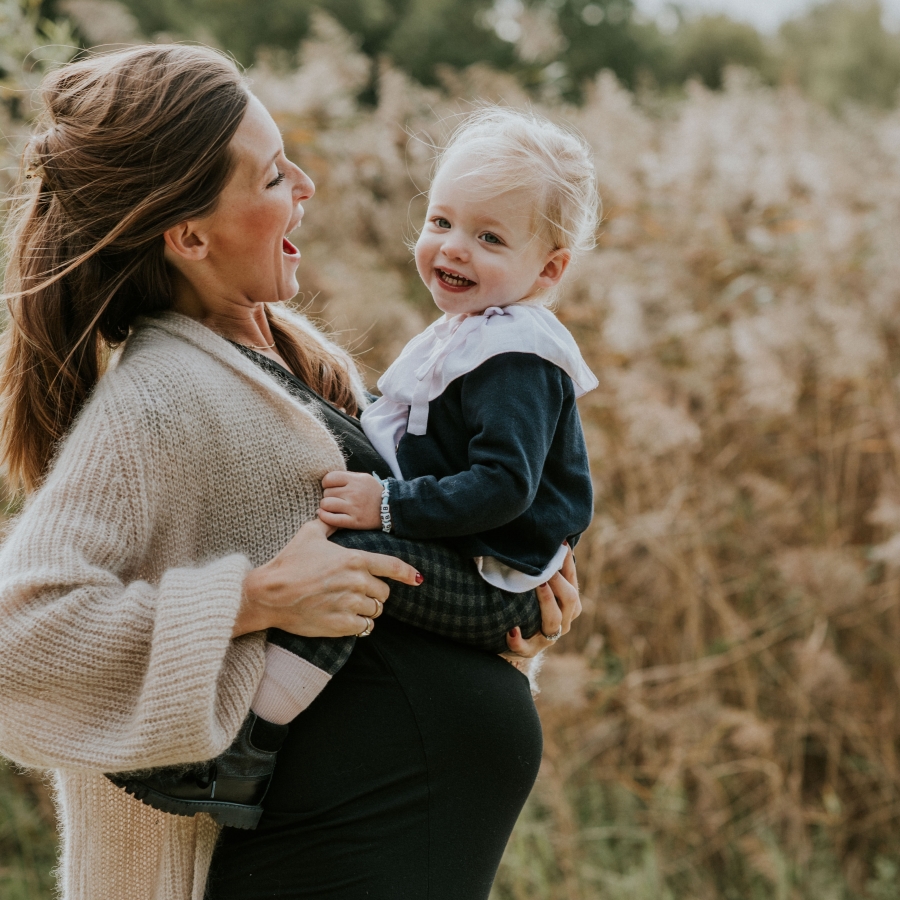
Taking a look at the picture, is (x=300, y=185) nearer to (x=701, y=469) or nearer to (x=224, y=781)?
(x=224, y=781)

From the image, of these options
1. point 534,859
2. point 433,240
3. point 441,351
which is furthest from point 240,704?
point 534,859

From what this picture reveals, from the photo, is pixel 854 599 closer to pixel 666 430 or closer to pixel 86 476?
pixel 666 430

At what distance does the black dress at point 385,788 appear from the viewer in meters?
1.42

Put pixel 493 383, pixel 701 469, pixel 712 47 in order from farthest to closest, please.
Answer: pixel 712 47, pixel 701 469, pixel 493 383

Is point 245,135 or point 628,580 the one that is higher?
point 245,135

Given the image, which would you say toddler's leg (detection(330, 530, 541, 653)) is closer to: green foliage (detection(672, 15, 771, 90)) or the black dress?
the black dress

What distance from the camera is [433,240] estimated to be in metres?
1.66

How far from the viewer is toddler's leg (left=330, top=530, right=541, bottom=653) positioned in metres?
1.48

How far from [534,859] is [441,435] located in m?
2.04

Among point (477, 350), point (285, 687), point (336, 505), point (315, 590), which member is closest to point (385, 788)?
point (285, 687)

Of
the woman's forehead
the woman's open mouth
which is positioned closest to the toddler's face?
the woman's open mouth

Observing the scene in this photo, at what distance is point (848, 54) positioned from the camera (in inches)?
577

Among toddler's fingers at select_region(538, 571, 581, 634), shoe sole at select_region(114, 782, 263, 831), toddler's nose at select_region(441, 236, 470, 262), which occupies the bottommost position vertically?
shoe sole at select_region(114, 782, 263, 831)

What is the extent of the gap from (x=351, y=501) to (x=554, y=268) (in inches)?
22.0
